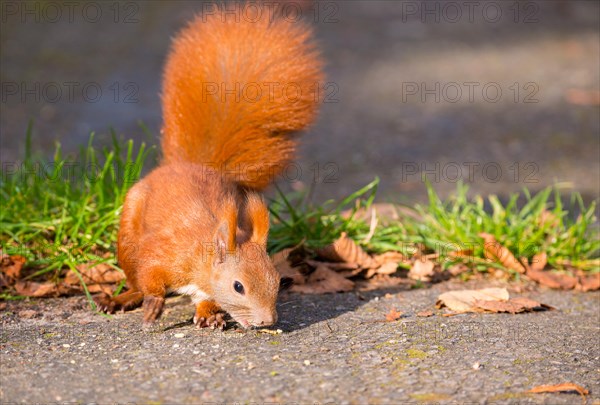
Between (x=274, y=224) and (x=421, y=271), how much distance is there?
74 cm

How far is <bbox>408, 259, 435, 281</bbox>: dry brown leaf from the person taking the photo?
156 inches

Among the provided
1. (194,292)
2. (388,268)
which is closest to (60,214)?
(194,292)

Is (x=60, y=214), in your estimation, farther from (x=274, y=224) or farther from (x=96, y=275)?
(x=274, y=224)

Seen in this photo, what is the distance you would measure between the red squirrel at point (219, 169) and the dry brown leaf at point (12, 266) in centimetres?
42

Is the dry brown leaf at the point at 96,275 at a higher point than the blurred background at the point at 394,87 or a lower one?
lower

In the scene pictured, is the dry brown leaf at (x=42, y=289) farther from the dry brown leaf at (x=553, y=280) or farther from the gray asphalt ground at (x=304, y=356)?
the dry brown leaf at (x=553, y=280)

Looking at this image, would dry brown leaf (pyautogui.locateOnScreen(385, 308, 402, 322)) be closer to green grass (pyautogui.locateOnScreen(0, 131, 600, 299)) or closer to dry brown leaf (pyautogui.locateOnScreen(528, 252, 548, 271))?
green grass (pyautogui.locateOnScreen(0, 131, 600, 299))

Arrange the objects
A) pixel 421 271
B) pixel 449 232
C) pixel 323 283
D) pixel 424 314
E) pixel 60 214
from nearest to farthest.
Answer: pixel 424 314
pixel 323 283
pixel 60 214
pixel 421 271
pixel 449 232

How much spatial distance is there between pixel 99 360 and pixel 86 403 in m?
0.36

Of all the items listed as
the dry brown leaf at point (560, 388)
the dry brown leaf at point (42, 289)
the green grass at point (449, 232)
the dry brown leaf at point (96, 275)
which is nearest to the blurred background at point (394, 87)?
the green grass at point (449, 232)

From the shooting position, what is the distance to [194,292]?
10.6 ft

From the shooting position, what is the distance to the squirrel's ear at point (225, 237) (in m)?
3.06

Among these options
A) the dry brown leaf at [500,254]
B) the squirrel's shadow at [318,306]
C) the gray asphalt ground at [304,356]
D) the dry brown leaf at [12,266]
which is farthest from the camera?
the dry brown leaf at [500,254]

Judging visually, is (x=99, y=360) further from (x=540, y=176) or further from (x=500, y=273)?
(x=540, y=176)
